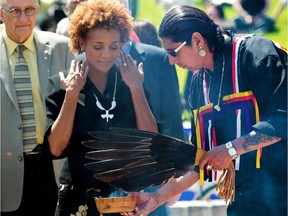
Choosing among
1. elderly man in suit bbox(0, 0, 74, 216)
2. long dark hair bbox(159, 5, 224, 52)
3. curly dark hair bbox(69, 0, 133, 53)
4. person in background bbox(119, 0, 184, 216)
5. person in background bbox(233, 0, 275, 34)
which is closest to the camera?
long dark hair bbox(159, 5, 224, 52)

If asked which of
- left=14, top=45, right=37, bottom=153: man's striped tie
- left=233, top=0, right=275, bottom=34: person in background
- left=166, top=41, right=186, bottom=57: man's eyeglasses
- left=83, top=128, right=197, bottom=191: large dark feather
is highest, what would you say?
left=233, top=0, right=275, bottom=34: person in background

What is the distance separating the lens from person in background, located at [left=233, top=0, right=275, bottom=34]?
21.6 ft

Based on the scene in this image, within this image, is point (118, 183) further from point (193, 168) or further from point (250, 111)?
point (250, 111)

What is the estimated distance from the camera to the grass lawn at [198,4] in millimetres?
6789

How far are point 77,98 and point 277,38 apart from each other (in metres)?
2.54

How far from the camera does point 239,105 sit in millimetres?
4477

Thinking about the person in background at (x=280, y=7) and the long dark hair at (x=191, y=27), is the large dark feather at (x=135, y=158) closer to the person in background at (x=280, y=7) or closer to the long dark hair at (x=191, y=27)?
the long dark hair at (x=191, y=27)

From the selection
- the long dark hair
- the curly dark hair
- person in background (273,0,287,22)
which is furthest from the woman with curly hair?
person in background (273,0,287,22)

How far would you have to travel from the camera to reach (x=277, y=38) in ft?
22.2

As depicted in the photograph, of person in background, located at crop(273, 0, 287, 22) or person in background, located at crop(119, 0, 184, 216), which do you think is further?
person in background, located at crop(273, 0, 287, 22)

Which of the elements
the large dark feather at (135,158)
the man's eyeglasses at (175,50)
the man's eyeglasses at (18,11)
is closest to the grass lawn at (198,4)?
the man's eyeglasses at (18,11)

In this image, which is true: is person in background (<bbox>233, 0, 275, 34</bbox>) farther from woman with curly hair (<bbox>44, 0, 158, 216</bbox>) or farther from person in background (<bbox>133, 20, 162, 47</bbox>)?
woman with curly hair (<bbox>44, 0, 158, 216</bbox>)

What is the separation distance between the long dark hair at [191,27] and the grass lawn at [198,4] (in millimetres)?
1818

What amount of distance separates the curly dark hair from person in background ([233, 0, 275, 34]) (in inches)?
70.2
